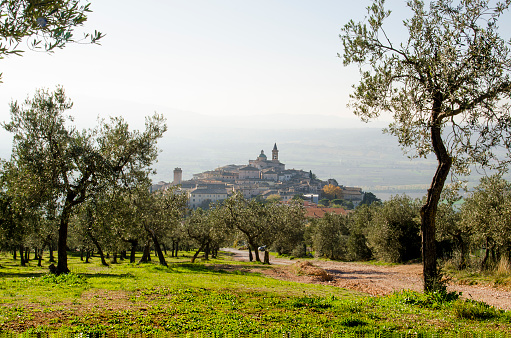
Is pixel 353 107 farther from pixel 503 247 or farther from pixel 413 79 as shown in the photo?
pixel 503 247

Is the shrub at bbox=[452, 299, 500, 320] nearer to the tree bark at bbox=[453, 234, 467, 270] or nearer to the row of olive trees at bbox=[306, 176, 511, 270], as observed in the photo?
the row of olive trees at bbox=[306, 176, 511, 270]

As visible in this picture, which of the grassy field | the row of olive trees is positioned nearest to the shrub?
the grassy field

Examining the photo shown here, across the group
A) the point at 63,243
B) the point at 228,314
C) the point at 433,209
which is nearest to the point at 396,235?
the point at 433,209

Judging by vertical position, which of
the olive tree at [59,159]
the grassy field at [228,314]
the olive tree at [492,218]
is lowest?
the grassy field at [228,314]

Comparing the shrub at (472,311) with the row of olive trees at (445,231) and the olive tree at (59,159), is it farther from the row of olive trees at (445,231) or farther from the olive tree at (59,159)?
the olive tree at (59,159)

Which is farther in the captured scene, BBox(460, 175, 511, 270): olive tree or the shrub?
BBox(460, 175, 511, 270): olive tree

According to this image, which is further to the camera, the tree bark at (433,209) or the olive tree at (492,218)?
the olive tree at (492,218)

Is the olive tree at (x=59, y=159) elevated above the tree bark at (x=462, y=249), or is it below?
above

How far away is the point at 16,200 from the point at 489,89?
18.3 meters

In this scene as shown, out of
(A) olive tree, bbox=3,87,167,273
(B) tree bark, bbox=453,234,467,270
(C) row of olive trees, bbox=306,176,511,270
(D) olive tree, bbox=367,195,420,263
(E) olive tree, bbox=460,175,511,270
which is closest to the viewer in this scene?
(A) olive tree, bbox=3,87,167,273

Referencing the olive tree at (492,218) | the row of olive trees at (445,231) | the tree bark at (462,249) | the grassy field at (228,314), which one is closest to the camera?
the grassy field at (228,314)

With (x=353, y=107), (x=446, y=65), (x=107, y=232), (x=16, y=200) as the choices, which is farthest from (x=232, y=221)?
(x=446, y=65)

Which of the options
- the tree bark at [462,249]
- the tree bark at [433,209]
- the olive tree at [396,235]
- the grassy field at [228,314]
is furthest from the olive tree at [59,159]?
the olive tree at [396,235]

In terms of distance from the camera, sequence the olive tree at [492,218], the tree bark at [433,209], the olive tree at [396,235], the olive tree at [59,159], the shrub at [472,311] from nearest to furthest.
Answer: the shrub at [472,311] → the tree bark at [433,209] → the olive tree at [59,159] → the olive tree at [492,218] → the olive tree at [396,235]
